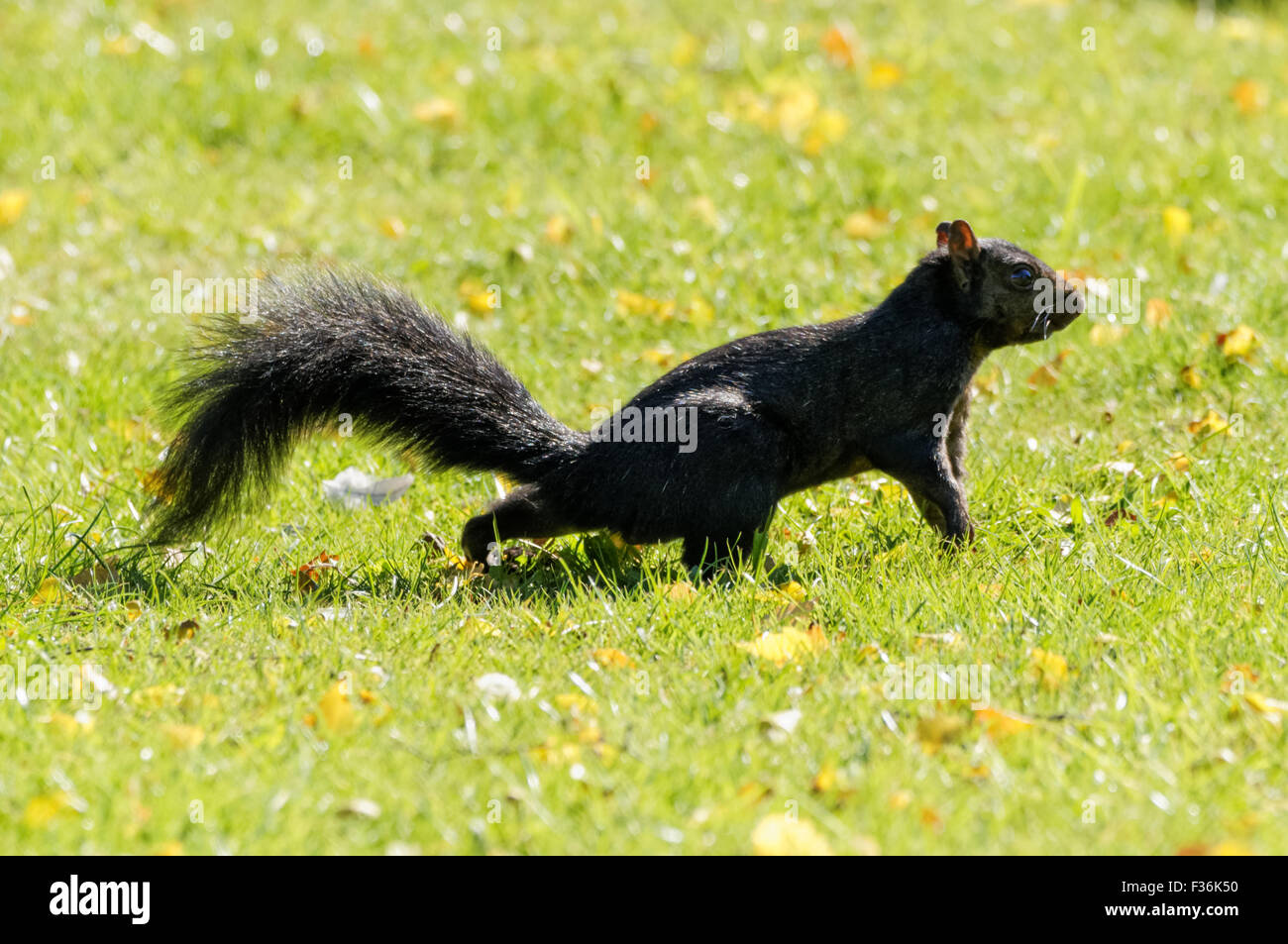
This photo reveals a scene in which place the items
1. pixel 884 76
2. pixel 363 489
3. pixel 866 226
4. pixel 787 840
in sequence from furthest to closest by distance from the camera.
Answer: pixel 884 76
pixel 866 226
pixel 363 489
pixel 787 840

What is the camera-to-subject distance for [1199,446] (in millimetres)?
4590

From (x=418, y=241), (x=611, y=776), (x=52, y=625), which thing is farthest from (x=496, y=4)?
(x=611, y=776)

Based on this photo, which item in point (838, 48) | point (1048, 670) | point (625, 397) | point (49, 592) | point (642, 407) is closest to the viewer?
point (1048, 670)

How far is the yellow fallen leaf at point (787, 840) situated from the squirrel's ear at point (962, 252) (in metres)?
1.93

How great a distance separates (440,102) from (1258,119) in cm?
391

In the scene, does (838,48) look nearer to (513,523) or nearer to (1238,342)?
(1238,342)

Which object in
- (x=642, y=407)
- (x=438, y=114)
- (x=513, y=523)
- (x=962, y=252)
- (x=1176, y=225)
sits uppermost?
(x=438, y=114)

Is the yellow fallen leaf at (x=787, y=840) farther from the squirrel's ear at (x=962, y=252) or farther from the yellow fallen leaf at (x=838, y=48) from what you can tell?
the yellow fallen leaf at (x=838, y=48)

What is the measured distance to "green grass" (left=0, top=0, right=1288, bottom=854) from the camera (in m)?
2.70

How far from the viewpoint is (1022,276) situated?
392 centimetres

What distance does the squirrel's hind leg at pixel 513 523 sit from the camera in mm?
3930

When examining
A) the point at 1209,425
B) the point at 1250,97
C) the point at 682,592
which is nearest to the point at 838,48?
the point at 1250,97

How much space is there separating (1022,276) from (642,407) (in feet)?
3.51

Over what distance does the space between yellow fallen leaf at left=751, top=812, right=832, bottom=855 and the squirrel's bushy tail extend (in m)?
1.56
